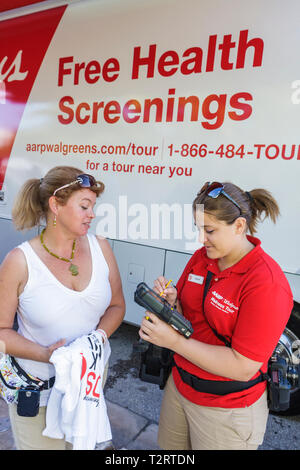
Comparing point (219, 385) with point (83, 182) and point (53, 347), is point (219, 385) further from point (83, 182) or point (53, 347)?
point (83, 182)

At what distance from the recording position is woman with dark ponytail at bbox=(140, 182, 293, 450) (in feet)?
4.10

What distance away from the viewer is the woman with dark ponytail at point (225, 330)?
1.25 metres

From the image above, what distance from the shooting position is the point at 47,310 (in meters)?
1.47

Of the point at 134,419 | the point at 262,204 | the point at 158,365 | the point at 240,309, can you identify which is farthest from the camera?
the point at 134,419

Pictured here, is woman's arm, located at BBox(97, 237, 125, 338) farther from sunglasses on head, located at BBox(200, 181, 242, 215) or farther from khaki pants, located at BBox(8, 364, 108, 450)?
sunglasses on head, located at BBox(200, 181, 242, 215)

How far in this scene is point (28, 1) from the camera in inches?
135

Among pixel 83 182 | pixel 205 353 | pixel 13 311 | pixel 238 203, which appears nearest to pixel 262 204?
pixel 238 203

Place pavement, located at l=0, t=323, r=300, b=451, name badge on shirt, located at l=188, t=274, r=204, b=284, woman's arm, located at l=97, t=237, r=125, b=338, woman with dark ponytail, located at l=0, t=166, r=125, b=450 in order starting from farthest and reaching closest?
pavement, located at l=0, t=323, r=300, b=451 → woman's arm, located at l=97, t=237, r=125, b=338 → name badge on shirt, located at l=188, t=274, r=204, b=284 → woman with dark ponytail, located at l=0, t=166, r=125, b=450

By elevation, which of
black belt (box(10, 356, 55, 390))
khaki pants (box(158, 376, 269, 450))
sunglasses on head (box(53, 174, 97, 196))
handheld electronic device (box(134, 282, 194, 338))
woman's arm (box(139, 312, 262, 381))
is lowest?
khaki pants (box(158, 376, 269, 450))

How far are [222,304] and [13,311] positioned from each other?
844 mm

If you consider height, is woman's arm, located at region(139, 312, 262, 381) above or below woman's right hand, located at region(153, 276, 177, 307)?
below

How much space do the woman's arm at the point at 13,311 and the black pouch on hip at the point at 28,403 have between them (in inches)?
5.2

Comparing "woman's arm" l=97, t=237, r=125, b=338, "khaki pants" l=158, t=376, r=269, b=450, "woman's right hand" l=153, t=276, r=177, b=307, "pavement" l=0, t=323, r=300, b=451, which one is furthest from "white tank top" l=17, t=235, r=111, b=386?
"pavement" l=0, t=323, r=300, b=451

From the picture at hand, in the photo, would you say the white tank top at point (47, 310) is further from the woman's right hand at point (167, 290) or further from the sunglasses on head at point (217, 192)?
the sunglasses on head at point (217, 192)
